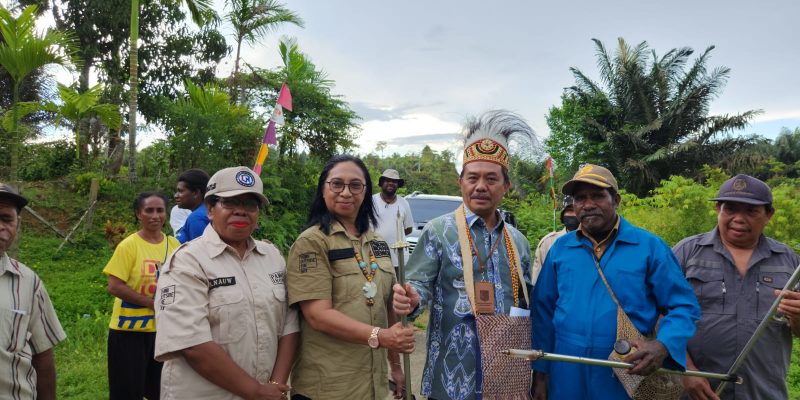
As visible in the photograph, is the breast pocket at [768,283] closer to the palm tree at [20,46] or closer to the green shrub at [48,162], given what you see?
the palm tree at [20,46]

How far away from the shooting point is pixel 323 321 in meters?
2.21

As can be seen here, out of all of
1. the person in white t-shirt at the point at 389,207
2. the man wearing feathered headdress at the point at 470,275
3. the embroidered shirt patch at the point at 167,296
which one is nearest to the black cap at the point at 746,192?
the man wearing feathered headdress at the point at 470,275

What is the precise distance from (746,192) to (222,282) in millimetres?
2758

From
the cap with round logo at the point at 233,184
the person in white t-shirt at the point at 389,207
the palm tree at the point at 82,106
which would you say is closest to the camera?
the cap with round logo at the point at 233,184

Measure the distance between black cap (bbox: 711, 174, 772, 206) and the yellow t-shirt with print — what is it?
361cm

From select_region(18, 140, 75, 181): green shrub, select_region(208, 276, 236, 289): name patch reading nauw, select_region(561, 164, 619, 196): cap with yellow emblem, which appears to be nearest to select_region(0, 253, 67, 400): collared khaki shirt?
select_region(208, 276, 236, 289): name patch reading nauw

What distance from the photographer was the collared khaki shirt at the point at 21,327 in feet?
6.73

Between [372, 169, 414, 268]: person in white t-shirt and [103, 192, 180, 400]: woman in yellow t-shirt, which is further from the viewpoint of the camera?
[372, 169, 414, 268]: person in white t-shirt

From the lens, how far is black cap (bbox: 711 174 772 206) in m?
2.81

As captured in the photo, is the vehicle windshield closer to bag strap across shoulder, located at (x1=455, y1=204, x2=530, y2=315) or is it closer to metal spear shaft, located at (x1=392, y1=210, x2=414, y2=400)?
bag strap across shoulder, located at (x1=455, y1=204, x2=530, y2=315)

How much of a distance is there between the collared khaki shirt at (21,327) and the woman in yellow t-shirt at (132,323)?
1219mm

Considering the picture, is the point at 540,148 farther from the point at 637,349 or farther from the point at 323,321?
the point at 323,321

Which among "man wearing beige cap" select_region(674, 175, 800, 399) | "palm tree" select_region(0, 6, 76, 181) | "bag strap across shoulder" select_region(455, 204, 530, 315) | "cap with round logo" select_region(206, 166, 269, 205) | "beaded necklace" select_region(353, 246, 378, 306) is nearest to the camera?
"cap with round logo" select_region(206, 166, 269, 205)

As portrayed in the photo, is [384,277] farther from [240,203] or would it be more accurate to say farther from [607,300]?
[607,300]
